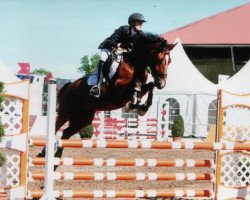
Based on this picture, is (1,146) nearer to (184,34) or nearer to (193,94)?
(193,94)

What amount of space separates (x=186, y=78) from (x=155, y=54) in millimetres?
Result: 14631

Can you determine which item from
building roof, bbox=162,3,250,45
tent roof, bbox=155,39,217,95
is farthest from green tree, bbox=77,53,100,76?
tent roof, bbox=155,39,217,95

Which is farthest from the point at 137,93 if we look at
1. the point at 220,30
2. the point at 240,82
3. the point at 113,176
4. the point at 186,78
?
the point at 220,30

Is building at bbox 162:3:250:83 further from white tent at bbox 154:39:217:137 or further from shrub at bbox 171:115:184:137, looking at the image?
shrub at bbox 171:115:184:137

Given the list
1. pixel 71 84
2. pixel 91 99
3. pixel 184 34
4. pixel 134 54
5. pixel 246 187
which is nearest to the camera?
pixel 246 187

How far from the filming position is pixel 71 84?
7.77 meters

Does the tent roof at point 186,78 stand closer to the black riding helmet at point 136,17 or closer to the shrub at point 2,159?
the black riding helmet at point 136,17

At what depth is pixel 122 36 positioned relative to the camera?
671 centimetres

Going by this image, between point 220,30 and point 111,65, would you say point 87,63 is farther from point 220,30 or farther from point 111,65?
point 111,65

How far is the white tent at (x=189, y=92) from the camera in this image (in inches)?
814

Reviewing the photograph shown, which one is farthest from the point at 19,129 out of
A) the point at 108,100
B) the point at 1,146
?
the point at 108,100

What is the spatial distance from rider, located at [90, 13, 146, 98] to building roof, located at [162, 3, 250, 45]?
85.8 feet

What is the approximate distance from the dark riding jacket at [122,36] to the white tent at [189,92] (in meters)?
13.9

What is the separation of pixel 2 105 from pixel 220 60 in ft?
97.0
